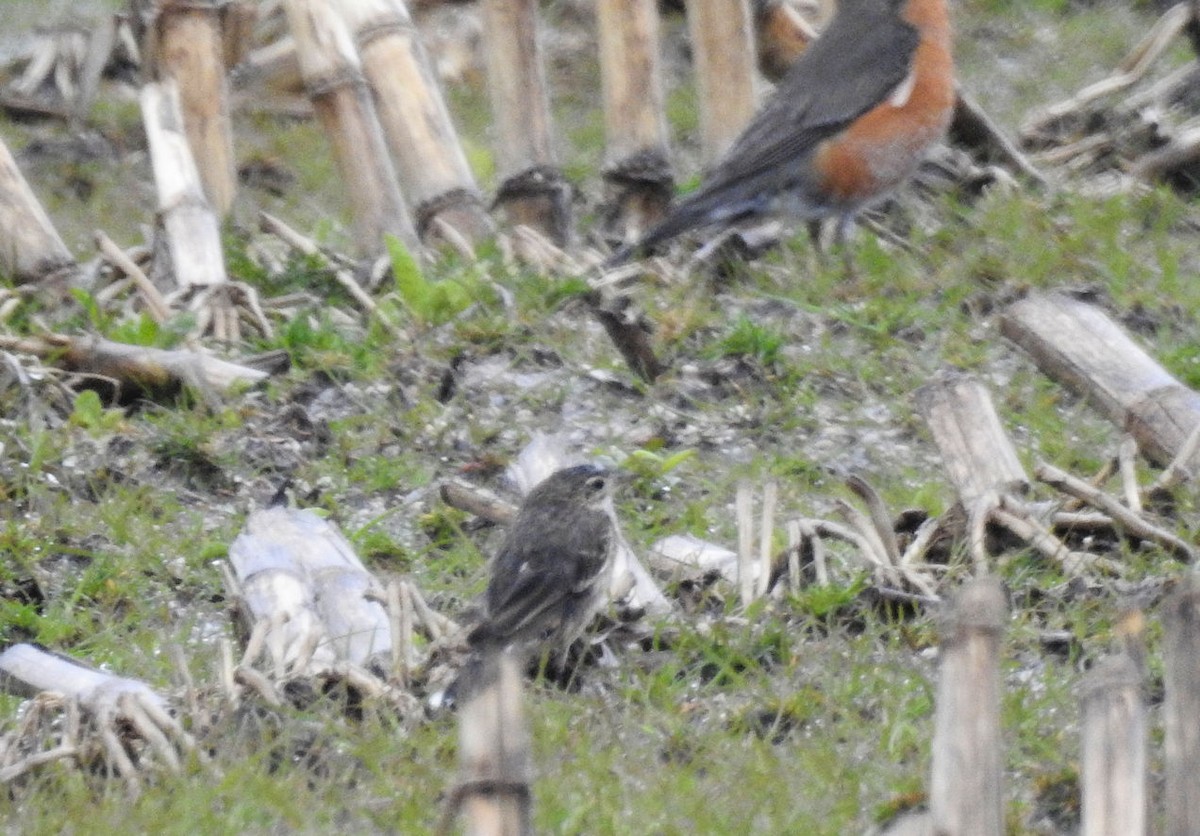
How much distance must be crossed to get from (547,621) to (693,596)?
24.3 inches

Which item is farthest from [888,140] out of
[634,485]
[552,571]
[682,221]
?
[552,571]

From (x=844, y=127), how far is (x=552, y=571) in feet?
12.9

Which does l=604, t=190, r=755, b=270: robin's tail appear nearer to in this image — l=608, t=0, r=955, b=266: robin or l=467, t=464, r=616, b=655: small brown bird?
l=608, t=0, r=955, b=266: robin

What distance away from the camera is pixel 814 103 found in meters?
8.54

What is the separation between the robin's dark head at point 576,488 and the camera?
217 inches

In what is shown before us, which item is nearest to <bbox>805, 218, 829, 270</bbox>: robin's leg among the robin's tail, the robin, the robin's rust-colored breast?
the robin

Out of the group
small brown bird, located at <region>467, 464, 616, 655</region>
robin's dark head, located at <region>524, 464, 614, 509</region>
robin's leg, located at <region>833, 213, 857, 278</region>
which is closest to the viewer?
small brown bird, located at <region>467, 464, 616, 655</region>

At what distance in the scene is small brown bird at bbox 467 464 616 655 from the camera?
4.91 meters

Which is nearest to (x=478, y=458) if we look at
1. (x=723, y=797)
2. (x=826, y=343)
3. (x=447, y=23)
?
(x=826, y=343)

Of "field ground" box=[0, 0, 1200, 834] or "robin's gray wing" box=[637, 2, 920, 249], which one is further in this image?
"robin's gray wing" box=[637, 2, 920, 249]

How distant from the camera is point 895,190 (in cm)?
851

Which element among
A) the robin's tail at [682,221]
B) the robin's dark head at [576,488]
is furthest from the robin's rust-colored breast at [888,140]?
→ the robin's dark head at [576,488]

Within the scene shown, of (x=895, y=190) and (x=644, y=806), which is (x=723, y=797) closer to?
(x=644, y=806)

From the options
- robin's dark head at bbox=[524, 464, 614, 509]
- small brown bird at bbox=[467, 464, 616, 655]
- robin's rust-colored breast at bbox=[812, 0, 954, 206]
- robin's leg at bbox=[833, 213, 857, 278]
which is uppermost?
robin's rust-colored breast at bbox=[812, 0, 954, 206]
